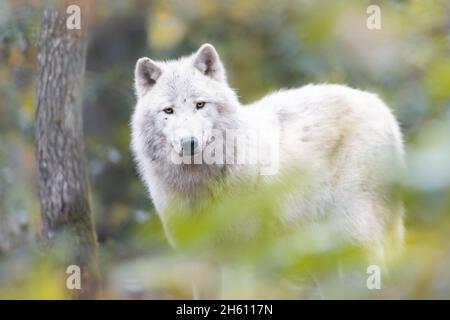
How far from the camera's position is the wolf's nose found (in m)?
4.78

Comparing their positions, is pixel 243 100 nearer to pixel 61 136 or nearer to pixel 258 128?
pixel 258 128

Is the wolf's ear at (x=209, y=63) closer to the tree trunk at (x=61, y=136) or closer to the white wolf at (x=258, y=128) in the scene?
the white wolf at (x=258, y=128)

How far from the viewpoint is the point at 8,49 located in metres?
7.89

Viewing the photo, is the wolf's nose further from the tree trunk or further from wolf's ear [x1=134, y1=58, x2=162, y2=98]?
the tree trunk

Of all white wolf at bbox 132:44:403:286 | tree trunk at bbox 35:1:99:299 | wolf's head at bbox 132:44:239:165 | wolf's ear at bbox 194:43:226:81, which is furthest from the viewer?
tree trunk at bbox 35:1:99:299

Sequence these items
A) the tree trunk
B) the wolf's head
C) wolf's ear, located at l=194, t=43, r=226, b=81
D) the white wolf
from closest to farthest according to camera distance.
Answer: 1. the wolf's head
2. the white wolf
3. wolf's ear, located at l=194, t=43, r=226, b=81
4. the tree trunk

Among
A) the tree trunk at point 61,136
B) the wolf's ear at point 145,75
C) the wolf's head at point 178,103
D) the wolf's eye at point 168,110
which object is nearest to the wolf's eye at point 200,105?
the wolf's head at point 178,103

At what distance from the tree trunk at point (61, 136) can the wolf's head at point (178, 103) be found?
596mm

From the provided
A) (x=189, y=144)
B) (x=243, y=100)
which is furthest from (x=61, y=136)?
(x=243, y=100)

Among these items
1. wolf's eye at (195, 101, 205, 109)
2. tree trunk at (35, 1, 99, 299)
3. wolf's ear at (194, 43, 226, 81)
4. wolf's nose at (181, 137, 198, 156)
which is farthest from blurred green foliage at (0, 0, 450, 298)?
wolf's ear at (194, 43, 226, 81)
